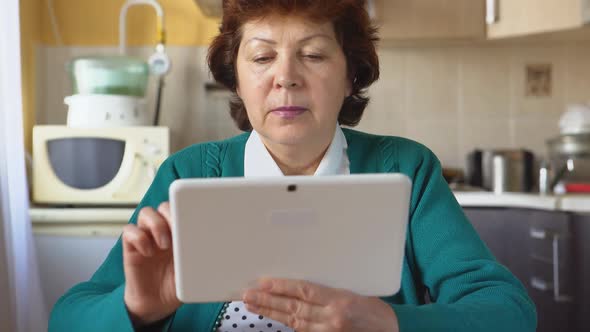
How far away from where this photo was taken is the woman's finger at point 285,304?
725 millimetres

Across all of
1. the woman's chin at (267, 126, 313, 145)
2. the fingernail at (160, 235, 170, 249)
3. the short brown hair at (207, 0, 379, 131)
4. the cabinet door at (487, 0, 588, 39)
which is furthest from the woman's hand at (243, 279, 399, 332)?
the cabinet door at (487, 0, 588, 39)

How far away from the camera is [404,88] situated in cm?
286

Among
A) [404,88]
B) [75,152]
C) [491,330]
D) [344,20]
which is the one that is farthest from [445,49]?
[491,330]

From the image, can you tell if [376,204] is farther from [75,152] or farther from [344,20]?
[75,152]

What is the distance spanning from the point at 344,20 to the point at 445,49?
1.80 m

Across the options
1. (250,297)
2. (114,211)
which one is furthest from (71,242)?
(250,297)

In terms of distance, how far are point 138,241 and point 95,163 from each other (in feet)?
5.12

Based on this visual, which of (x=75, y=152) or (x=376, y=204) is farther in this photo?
(x=75, y=152)

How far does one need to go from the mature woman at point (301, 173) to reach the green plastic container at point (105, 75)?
124cm

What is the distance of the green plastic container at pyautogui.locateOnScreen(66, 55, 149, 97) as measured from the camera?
2398mm

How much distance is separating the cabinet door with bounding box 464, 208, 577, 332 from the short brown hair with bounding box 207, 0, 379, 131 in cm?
110

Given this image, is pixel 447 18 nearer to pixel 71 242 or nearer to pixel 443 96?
pixel 443 96

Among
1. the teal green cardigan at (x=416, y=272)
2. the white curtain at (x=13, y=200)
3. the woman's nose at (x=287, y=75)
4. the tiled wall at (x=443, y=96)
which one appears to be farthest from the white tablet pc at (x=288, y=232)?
A: the tiled wall at (x=443, y=96)

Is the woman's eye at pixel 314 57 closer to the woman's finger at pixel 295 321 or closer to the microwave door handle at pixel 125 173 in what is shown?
the woman's finger at pixel 295 321
